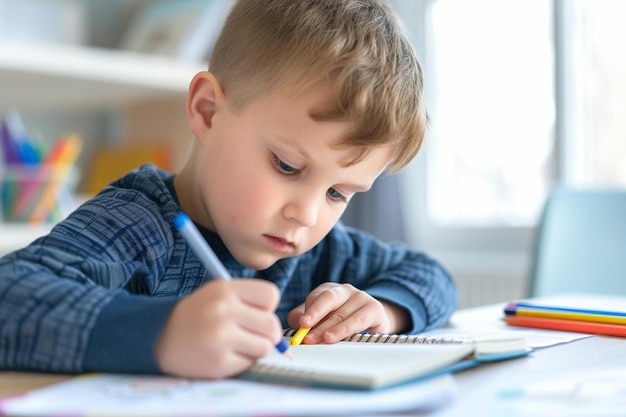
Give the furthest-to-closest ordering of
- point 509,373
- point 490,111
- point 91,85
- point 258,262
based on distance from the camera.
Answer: point 490,111 → point 91,85 → point 258,262 → point 509,373

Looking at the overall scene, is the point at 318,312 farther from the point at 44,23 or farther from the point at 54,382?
the point at 44,23

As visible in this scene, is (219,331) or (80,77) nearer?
(219,331)

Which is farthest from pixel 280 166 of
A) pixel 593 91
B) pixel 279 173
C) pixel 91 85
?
pixel 593 91

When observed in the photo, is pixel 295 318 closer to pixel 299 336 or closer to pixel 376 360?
pixel 299 336

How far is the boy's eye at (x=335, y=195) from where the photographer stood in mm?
847

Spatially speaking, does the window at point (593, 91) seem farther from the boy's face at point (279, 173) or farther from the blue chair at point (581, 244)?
the boy's face at point (279, 173)

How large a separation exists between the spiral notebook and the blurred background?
1.33 metres

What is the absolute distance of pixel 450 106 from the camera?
2551 mm

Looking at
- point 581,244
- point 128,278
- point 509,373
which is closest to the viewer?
point 509,373

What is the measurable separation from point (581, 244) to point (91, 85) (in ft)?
4.04

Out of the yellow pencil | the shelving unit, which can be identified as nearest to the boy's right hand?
the yellow pencil

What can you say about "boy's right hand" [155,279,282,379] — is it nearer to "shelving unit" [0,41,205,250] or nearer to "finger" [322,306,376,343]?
"finger" [322,306,376,343]

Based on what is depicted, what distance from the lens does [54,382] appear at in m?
0.60

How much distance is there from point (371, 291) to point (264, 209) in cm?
20
